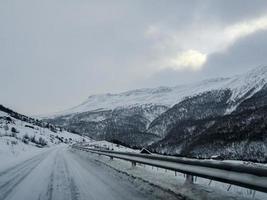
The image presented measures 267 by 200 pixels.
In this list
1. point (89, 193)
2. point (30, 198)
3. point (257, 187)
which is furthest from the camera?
point (89, 193)

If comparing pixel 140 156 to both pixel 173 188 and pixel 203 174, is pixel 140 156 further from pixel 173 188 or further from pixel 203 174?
pixel 203 174

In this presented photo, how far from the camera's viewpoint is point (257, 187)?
7.42m

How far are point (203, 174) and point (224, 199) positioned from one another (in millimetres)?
1083

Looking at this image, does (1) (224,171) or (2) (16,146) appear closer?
(1) (224,171)

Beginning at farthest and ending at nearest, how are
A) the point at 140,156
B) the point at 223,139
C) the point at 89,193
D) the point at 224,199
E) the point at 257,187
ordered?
the point at 223,139, the point at 140,156, the point at 89,193, the point at 224,199, the point at 257,187

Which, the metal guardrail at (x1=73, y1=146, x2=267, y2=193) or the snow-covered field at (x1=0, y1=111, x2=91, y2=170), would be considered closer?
the metal guardrail at (x1=73, y1=146, x2=267, y2=193)

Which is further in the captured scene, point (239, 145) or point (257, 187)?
point (239, 145)

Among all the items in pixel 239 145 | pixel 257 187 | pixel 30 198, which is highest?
pixel 239 145

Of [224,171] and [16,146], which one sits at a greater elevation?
[16,146]

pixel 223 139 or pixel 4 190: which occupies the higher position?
pixel 223 139

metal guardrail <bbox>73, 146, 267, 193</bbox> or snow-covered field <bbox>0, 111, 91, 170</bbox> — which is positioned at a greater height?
snow-covered field <bbox>0, 111, 91, 170</bbox>

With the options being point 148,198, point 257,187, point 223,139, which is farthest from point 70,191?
point 223,139

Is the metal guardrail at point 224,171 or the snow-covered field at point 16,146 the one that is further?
the snow-covered field at point 16,146

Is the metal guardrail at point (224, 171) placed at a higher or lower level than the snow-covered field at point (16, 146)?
lower
